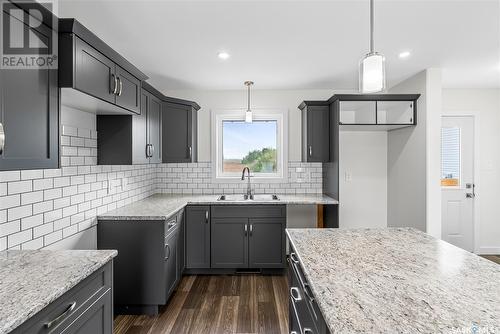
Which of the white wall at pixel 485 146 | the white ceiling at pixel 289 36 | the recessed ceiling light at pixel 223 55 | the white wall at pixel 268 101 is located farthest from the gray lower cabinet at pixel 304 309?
→ the white wall at pixel 485 146

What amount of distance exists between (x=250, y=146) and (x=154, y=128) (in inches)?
59.2

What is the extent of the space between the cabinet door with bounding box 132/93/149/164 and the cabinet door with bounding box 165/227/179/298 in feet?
2.73

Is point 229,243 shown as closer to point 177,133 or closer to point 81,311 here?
point 177,133

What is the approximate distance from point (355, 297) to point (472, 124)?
4562 millimetres

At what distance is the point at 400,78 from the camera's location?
3791 mm

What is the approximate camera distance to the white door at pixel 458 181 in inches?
169

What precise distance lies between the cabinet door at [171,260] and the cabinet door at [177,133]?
109cm

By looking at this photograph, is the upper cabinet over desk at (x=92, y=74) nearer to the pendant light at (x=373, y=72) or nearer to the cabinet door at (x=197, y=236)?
the cabinet door at (x=197, y=236)

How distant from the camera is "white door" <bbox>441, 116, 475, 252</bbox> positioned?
430 cm

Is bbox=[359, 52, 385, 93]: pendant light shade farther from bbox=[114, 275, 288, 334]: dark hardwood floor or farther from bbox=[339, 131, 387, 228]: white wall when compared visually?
bbox=[339, 131, 387, 228]: white wall

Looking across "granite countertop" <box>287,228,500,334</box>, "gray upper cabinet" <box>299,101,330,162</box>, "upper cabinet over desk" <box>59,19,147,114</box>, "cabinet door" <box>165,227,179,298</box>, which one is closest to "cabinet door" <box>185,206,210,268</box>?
"cabinet door" <box>165,227,179,298</box>

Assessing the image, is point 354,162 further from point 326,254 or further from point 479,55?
point 326,254

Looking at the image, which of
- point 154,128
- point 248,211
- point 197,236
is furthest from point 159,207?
point 248,211

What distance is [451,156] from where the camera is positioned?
4.32 meters
